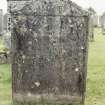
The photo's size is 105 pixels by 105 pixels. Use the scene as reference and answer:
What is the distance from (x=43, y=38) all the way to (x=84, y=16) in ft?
2.97

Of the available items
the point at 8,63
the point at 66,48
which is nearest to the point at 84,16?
the point at 66,48

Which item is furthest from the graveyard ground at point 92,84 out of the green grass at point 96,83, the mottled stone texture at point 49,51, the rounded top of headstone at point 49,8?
the rounded top of headstone at point 49,8

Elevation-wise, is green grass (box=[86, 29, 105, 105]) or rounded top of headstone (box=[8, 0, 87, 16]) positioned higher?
rounded top of headstone (box=[8, 0, 87, 16])

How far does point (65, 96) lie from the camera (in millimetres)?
7477

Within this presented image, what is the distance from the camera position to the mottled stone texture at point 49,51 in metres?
7.26

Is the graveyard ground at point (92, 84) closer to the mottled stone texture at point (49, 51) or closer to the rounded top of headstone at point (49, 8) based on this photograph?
the mottled stone texture at point (49, 51)

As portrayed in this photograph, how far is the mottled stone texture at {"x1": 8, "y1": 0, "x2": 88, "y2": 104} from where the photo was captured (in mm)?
7262

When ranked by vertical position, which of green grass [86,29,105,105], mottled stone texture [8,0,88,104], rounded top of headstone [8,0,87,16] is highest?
rounded top of headstone [8,0,87,16]

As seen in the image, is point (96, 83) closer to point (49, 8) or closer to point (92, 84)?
point (92, 84)

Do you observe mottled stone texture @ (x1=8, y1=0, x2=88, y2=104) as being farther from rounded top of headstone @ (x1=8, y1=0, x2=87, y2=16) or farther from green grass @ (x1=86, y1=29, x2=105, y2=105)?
green grass @ (x1=86, y1=29, x2=105, y2=105)

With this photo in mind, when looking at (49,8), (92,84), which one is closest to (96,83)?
(92,84)

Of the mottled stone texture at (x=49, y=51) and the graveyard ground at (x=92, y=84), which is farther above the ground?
the mottled stone texture at (x=49, y=51)

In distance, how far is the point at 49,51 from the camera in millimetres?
7355

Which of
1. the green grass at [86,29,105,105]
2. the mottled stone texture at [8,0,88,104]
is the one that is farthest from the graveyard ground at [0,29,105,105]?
the mottled stone texture at [8,0,88,104]
